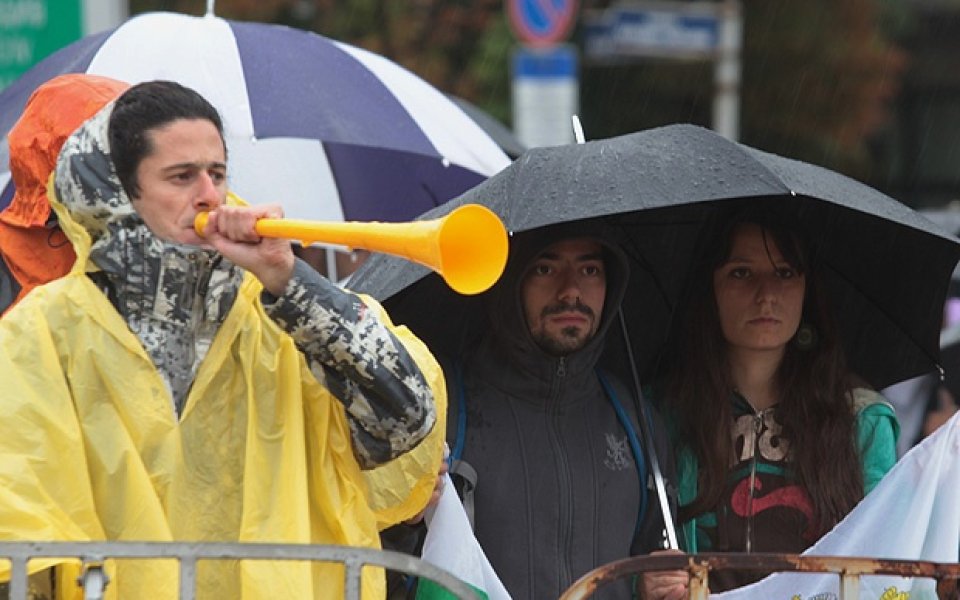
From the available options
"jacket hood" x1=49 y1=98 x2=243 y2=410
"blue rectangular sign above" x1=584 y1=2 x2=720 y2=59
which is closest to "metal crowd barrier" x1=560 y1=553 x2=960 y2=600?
"jacket hood" x1=49 y1=98 x2=243 y2=410

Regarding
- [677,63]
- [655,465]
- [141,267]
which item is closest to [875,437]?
[655,465]

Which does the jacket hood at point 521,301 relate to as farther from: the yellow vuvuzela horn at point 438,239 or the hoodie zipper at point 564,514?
the yellow vuvuzela horn at point 438,239

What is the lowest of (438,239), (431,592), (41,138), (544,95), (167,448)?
(431,592)

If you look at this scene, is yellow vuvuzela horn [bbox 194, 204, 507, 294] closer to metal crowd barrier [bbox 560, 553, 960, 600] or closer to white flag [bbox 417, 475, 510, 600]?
metal crowd barrier [bbox 560, 553, 960, 600]

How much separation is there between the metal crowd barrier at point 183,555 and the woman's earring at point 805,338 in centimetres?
195

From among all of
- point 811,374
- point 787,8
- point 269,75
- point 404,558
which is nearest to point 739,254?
point 811,374

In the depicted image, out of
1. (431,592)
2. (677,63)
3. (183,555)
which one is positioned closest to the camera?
(183,555)

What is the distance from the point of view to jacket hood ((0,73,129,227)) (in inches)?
159

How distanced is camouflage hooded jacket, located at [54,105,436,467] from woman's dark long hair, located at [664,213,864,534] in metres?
1.22

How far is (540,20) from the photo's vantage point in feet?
35.4

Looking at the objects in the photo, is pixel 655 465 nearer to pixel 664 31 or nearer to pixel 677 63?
pixel 664 31

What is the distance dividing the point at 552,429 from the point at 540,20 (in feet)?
22.2

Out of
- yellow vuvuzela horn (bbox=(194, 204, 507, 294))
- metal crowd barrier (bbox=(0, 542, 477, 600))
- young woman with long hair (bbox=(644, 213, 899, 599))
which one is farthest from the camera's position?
young woman with long hair (bbox=(644, 213, 899, 599))

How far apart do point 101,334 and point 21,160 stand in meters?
0.86
